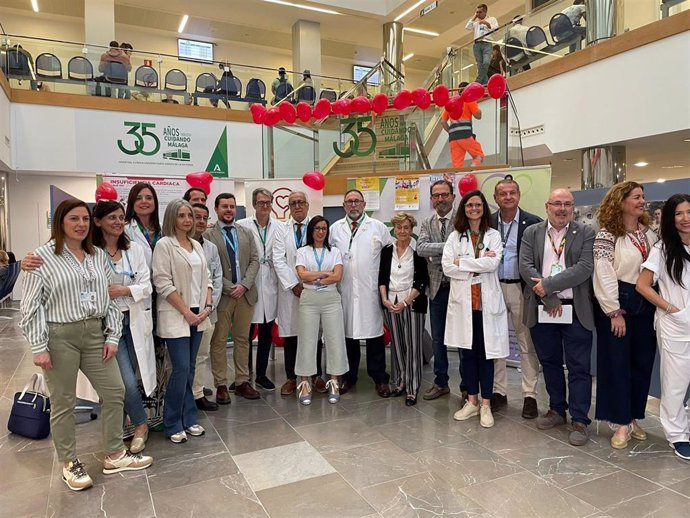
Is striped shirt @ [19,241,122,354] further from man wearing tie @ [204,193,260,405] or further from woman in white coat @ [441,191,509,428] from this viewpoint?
woman in white coat @ [441,191,509,428]

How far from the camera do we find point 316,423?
364cm

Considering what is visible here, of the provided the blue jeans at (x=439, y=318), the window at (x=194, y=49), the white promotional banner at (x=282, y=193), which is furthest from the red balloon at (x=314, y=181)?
the window at (x=194, y=49)

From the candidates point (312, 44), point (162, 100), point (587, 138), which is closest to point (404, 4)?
point (312, 44)

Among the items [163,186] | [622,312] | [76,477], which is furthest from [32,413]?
[622,312]

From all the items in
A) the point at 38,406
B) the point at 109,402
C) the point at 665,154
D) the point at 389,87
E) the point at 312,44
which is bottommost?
the point at 38,406

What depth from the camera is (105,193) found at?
4633 millimetres

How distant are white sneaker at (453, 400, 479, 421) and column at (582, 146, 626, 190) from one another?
214 inches

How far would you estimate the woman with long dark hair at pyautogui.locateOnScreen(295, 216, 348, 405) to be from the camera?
4.06 meters

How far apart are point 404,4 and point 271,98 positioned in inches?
203

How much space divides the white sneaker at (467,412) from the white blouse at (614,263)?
1179 millimetres

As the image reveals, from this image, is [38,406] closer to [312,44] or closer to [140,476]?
[140,476]

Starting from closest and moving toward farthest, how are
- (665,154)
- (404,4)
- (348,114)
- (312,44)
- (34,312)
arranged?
(34,312) → (348,114) → (665,154) → (404,4) → (312,44)

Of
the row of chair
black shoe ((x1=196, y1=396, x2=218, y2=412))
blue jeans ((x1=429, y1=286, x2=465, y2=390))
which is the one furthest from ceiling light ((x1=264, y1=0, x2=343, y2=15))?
black shoe ((x1=196, y1=396, x2=218, y2=412))

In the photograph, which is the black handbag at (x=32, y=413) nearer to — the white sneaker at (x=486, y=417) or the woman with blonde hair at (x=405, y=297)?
the woman with blonde hair at (x=405, y=297)
